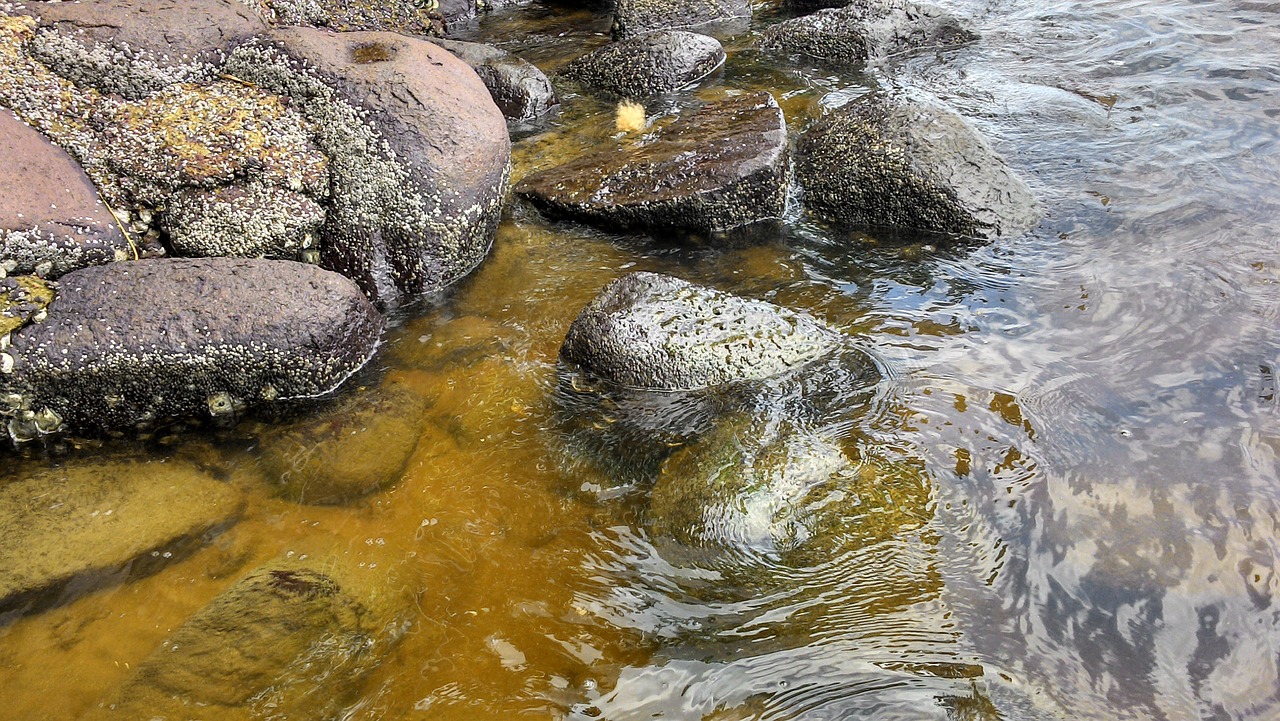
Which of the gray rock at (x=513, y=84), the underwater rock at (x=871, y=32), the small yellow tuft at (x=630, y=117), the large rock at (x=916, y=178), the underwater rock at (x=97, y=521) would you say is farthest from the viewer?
the underwater rock at (x=871, y=32)

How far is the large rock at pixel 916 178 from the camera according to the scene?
529 centimetres

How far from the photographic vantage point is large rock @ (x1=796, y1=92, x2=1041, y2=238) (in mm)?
5285

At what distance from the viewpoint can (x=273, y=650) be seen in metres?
3.04

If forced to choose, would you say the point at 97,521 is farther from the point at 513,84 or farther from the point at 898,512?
the point at 513,84

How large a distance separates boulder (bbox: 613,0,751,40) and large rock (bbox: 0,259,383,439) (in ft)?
19.1

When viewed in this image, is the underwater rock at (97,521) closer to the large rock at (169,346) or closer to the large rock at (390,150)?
the large rock at (169,346)

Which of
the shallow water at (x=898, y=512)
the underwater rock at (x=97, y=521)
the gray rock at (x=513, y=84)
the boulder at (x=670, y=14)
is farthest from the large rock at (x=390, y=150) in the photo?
the boulder at (x=670, y=14)

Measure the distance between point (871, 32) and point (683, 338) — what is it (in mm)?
5464

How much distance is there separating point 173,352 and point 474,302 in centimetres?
169

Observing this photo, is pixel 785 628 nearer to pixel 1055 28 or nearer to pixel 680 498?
pixel 680 498

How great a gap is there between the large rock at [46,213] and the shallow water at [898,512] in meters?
1.05

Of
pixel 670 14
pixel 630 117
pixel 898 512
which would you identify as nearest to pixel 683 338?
pixel 898 512

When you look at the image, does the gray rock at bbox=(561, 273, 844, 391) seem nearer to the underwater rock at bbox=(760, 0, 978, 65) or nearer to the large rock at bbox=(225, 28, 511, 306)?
the large rock at bbox=(225, 28, 511, 306)

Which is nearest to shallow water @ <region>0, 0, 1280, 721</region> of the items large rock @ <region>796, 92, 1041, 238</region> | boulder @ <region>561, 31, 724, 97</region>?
large rock @ <region>796, 92, 1041, 238</region>
